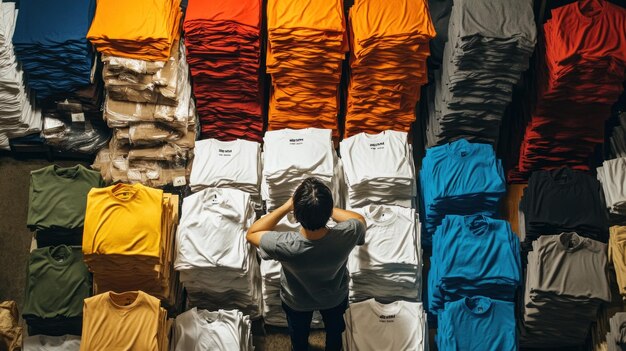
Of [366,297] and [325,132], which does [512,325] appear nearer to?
[366,297]

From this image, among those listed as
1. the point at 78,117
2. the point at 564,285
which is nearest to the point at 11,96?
the point at 78,117

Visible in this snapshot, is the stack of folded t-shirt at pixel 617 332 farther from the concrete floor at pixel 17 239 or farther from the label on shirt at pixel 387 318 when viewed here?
the concrete floor at pixel 17 239

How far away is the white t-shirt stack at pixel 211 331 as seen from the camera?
6.60 m

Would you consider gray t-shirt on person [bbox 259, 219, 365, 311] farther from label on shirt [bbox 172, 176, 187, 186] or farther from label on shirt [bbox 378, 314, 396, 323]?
label on shirt [bbox 172, 176, 187, 186]

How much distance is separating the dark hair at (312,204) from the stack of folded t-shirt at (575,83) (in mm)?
3071

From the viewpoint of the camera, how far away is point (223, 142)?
7496mm

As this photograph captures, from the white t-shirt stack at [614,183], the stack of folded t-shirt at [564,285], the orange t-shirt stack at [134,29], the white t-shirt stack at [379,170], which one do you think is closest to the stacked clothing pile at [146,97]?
the orange t-shirt stack at [134,29]

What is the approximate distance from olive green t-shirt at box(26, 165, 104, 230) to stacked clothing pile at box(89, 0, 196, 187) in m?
0.64

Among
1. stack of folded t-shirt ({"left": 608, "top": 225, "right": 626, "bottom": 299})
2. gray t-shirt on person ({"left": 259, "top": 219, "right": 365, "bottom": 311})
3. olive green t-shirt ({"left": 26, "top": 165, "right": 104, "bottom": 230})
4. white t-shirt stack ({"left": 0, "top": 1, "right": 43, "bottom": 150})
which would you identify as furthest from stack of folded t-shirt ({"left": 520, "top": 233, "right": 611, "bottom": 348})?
white t-shirt stack ({"left": 0, "top": 1, "right": 43, "bottom": 150})

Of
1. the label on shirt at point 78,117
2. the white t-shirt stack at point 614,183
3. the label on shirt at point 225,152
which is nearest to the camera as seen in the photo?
the white t-shirt stack at point 614,183

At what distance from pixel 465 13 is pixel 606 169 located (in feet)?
6.26

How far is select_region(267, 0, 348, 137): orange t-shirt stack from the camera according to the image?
7.44 meters

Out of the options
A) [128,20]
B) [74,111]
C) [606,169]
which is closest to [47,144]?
[74,111]

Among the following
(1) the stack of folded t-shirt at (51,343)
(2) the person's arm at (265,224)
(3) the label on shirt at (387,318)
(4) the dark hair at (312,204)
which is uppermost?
(4) the dark hair at (312,204)
